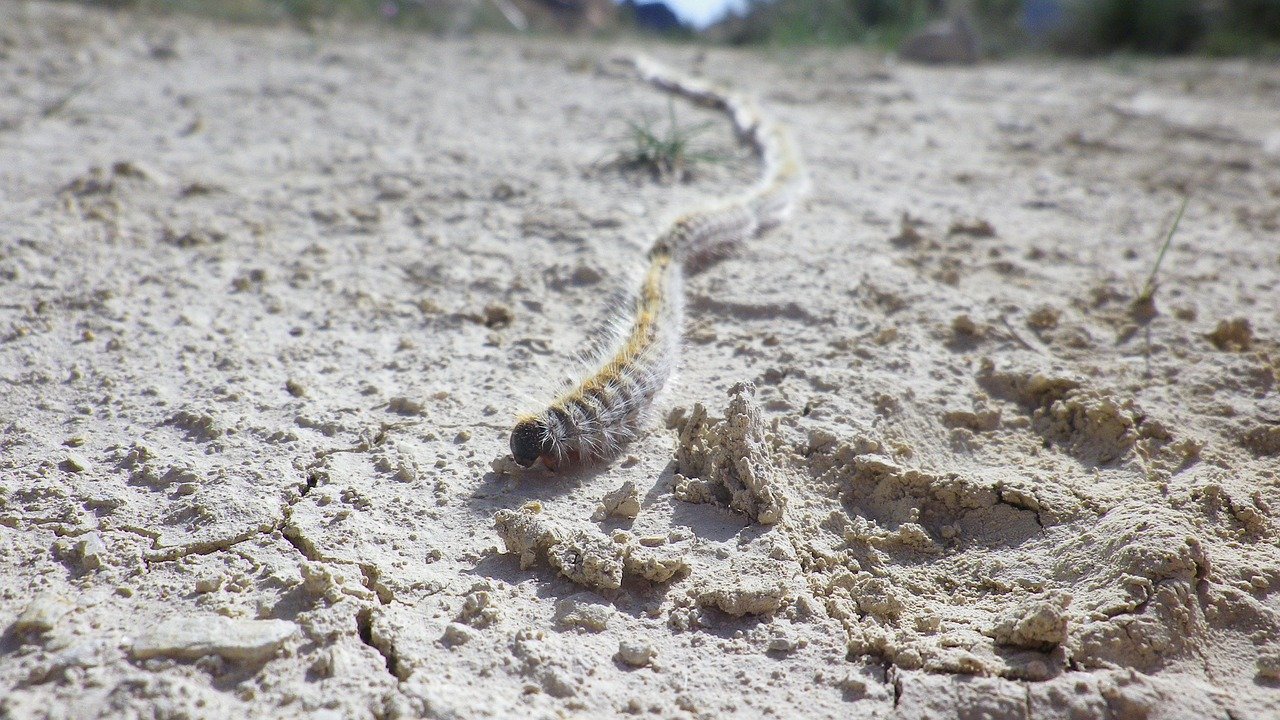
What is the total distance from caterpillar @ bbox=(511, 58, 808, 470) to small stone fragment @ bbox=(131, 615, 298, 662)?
0.79m

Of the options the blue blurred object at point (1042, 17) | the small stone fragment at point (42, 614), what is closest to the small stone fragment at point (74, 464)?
the small stone fragment at point (42, 614)

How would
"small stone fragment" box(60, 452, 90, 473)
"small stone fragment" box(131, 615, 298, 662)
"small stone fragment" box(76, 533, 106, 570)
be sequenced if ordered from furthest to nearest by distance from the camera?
"small stone fragment" box(60, 452, 90, 473) → "small stone fragment" box(76, 533, 106, 570) → "small stone fragment" box(131, 615, 298, 662)

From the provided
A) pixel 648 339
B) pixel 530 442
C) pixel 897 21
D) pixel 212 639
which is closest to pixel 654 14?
pixel 897 21

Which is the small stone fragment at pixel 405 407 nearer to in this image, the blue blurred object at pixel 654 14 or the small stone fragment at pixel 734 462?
the small stone fragment at pixel 734 462

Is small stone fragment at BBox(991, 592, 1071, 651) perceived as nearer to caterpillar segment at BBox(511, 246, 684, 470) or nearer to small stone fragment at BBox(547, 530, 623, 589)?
small stone fragment at BBox(547, 530, 623, 589)

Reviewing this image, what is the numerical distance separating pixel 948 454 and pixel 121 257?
285 cm

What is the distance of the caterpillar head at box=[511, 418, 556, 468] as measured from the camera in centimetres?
239

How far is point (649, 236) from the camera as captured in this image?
370cm

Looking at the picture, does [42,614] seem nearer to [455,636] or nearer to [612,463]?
[455,636]

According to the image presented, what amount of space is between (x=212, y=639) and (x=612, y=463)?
1091 mm

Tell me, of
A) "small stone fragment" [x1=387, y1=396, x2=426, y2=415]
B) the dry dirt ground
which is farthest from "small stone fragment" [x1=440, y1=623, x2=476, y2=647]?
"small stone fragment" [x1=387, y1=396, x2=426, y2=415]

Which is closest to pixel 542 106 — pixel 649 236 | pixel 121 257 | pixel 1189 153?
pixel 649 236

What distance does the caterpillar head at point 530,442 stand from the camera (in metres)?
2.39

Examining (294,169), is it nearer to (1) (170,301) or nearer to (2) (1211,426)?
(1) (170,301)
